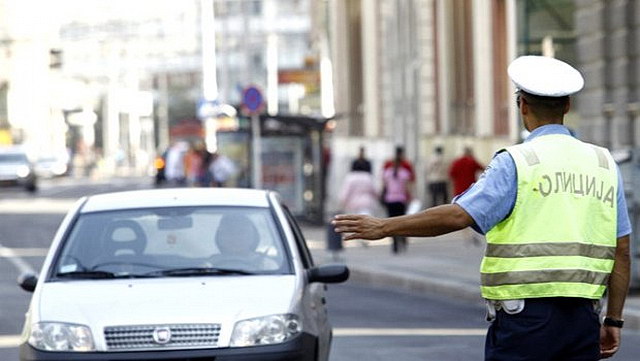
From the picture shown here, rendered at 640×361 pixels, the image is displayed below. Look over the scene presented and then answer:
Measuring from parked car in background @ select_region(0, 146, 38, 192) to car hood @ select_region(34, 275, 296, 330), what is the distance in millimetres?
56984

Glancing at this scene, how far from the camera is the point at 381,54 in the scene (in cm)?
4681

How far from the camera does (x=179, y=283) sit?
10180 mm

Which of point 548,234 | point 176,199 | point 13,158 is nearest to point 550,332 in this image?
point 548,234

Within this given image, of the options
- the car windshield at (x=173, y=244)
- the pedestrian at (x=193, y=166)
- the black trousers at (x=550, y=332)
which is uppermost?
the black trousers at (x=550, y=332)

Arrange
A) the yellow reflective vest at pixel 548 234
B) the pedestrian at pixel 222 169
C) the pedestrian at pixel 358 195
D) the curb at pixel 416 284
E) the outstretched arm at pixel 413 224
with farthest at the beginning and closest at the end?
the pedestrian at pixel 222 169 < the pedestrian at pixel 358 195 < the curb at pixel 416 284 < the yellow reflective vest at pixel 548 234 < the outstretched arm at pixel 413 224

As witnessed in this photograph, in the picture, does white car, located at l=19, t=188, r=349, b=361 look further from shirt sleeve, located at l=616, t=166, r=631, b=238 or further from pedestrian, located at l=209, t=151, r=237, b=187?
pedestrian, located at l=209, t=151, r=237, b=187

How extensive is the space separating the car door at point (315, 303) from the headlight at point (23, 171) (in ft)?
→ 184

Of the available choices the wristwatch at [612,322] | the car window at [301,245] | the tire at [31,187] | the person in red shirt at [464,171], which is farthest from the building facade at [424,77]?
the wristwatch at [612,322]

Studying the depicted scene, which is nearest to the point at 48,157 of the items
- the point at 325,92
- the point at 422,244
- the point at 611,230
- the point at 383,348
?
the point at 325,92

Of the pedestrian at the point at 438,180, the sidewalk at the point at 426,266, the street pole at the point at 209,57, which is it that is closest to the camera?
the sidewalk at the point at 426,266

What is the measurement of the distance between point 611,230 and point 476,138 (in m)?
31.3

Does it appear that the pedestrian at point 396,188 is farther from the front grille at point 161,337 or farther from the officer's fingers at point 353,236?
the officer's fingers at point 353,236

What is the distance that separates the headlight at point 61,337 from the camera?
954cm

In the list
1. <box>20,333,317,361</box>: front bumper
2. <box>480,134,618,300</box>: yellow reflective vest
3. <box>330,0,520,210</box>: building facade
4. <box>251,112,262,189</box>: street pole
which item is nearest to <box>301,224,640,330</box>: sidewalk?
<box>330,0,520,210</box>: building facade
